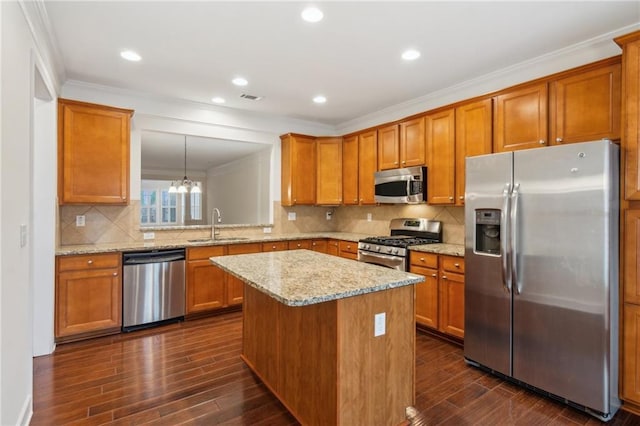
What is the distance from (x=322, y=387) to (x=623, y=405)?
209cm

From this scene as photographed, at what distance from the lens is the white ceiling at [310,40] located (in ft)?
7.64

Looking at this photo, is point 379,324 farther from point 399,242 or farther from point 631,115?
point 631,115

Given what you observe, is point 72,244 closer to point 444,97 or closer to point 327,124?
point 327,124

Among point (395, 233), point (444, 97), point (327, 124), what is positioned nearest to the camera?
point (444, 97)

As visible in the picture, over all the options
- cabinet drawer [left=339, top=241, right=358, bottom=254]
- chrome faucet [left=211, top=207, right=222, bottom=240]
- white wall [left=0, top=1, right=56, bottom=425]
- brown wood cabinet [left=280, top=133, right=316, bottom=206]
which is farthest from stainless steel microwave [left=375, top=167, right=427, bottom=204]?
white wall [left=0, top=1, right=56, bottom=425]

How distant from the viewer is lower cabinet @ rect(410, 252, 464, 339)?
3.20 meters

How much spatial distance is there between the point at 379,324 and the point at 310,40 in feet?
7.39

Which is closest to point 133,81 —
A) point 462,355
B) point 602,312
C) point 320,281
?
point 320,281

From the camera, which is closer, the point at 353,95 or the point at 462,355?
the point at 462,355

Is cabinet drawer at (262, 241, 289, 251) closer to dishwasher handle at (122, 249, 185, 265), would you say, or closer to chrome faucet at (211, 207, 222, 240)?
chrome faucet at (211, 207, 222, 240)

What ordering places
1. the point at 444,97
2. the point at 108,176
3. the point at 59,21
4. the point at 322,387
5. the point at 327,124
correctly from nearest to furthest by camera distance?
the point at 322,387 < the point at 59,21 < the point at 108,176 < the point at 444,97 < the point at 327,124

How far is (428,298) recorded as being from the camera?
3498 mm

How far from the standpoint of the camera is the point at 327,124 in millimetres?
5578

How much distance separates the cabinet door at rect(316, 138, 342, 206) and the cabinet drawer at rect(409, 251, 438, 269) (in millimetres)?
1860
